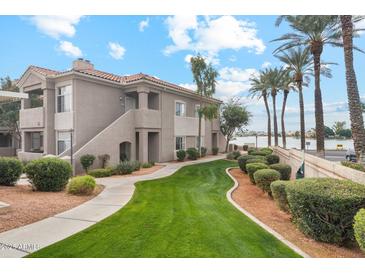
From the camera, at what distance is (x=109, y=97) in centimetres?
1980

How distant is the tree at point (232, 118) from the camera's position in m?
34.0

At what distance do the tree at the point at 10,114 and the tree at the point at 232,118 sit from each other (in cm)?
2488

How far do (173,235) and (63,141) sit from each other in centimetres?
1557

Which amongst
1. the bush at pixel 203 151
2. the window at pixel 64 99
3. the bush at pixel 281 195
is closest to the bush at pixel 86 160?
the window at pixel 64 99

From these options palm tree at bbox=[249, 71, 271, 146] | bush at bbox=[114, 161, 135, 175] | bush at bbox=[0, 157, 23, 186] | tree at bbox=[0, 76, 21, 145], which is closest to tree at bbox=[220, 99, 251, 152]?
palm tree at bbox=[249, 71, 271, 146]

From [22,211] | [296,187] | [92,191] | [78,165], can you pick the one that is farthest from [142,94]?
[296,187]

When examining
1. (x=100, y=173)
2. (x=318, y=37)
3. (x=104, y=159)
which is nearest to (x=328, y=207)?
(x=100, y=173)

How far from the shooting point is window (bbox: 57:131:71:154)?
18016mm

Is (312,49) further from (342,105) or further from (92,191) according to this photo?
(92,191)

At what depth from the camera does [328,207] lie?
5.42 meters

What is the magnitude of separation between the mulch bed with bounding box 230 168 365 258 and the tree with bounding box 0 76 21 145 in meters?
26.0

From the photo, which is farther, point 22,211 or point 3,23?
point 3,23
